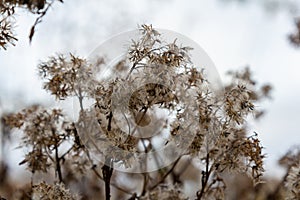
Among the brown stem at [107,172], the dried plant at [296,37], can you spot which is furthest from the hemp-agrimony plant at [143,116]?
the dried plant at [296,37]

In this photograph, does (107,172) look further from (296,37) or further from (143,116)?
(296,37)

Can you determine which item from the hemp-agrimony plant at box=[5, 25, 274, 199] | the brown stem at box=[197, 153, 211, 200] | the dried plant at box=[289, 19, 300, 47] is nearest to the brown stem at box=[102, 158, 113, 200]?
the hemp-agrimony plant at box=[5, 25, 274, 199]

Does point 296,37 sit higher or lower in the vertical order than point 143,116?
higher

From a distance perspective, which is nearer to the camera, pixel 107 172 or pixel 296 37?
pixel 107 172

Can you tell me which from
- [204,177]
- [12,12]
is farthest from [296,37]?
[12,12]

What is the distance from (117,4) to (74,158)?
68 cm

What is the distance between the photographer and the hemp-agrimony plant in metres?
0.59

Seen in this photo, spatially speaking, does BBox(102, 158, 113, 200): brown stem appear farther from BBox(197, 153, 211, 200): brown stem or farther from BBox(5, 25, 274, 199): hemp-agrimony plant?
BBox(197, 153, 211, 200): brown stem

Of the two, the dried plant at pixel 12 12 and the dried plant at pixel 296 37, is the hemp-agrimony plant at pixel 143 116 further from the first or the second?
the dried plant at pixel 296 37

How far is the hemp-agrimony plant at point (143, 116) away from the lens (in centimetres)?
59

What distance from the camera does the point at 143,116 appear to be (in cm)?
65

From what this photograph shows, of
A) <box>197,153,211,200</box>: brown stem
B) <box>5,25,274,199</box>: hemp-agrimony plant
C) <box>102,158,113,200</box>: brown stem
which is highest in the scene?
<box>5,25,274,199</box>: hemp-agrimony plant

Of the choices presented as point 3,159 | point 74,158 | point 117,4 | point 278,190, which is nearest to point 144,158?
point 74,158

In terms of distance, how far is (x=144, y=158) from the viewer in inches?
28.3
